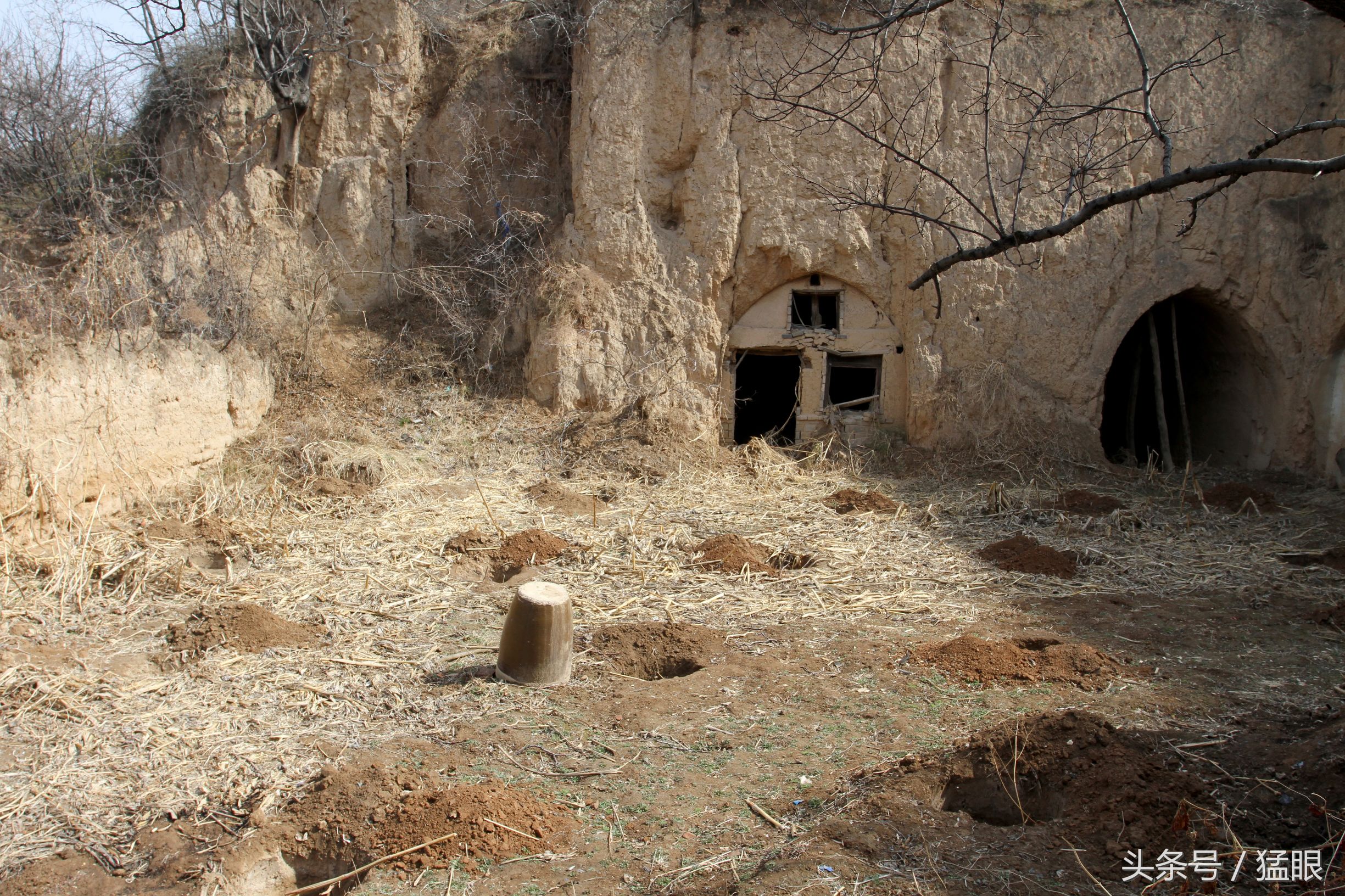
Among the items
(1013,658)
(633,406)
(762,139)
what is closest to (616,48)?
(762,139)

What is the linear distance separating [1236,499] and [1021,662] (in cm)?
575

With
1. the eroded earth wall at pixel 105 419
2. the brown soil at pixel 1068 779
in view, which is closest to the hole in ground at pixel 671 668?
the brown soil at pixel 1068 779

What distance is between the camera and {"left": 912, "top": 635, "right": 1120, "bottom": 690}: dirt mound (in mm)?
5473

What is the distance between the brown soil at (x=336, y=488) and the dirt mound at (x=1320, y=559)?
828 centimetres

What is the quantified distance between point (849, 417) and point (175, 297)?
307 inches

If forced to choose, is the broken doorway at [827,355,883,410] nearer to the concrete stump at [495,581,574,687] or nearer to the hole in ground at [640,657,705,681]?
the hole in ground at [640,657,705,681]

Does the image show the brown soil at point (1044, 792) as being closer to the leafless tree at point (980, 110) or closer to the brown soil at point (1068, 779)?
the brown soil at point (1068, 779)

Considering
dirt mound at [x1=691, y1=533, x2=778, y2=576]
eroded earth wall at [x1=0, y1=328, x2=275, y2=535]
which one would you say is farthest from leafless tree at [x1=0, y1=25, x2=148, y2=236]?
dirt mound at [x1=691, y1=533, x2=778, y2=576]

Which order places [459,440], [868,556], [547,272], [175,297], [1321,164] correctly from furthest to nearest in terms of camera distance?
1. [547,272]
2. [459,440]
3. [175,297]
4. [868,556]
5. [1321,164]

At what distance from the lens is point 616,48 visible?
12.0 m

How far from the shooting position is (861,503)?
962cm

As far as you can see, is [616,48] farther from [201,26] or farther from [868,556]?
[868,556]

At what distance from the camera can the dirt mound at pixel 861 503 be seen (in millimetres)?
9477

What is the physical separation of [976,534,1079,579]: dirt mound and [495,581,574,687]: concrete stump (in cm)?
402
